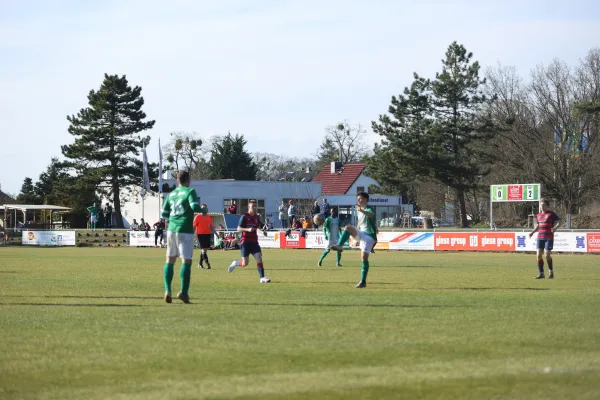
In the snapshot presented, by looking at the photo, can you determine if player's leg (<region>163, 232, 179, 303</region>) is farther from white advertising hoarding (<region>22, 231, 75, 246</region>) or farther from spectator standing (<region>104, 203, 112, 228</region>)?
spectator standing (<region>104, 203, 112, 228</region>)

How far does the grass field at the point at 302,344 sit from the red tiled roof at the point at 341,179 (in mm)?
80875

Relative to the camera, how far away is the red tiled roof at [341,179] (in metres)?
98.1

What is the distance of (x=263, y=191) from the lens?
79250 millimetres

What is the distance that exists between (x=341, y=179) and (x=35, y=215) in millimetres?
34941

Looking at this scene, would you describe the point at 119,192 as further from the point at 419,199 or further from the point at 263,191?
the point at 419,199

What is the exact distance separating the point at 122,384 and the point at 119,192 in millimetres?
74944

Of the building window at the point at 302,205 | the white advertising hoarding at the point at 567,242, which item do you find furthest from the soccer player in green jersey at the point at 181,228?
the building window at the point at 302,205

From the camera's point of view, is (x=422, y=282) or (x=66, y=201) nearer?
(x=422, y=282)

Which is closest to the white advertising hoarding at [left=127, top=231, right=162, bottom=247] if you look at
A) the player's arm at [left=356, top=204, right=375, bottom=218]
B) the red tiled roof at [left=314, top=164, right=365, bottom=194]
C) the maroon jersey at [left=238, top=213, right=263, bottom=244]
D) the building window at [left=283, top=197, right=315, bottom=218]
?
the building window at [left=283, top=197, right=315, bottom=218]

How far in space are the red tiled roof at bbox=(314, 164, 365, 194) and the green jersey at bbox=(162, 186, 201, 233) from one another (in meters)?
82.7

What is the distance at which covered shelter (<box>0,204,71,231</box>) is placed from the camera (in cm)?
7838

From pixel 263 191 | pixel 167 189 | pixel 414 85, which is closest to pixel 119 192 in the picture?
pixel 167 189

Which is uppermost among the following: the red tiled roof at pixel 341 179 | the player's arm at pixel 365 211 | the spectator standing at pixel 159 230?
the red tiled roof at pixel 341 179

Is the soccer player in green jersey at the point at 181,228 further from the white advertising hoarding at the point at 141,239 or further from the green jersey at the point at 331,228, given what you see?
the white advertising hoarding at the point at 141,239
